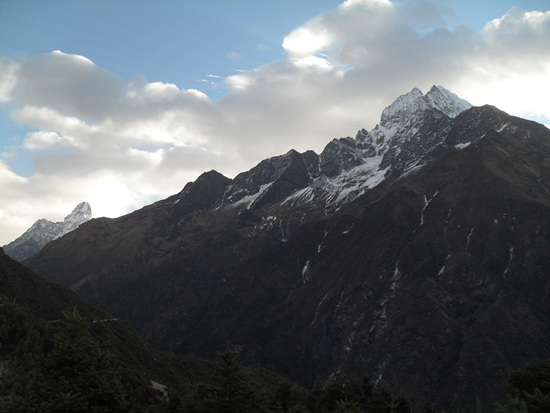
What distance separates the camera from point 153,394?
85.9m

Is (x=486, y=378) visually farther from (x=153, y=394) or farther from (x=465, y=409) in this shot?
(x=153, y=394)

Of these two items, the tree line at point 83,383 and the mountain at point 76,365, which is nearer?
the tree line at point 83,383

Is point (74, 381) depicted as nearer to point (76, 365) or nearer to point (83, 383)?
point (83, 383)

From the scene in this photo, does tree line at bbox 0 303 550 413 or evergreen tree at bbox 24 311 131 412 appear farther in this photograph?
tree line at bbox 0 303 550 413

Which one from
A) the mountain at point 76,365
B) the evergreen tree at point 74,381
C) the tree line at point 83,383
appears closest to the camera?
the evergreen tree at point 74,381

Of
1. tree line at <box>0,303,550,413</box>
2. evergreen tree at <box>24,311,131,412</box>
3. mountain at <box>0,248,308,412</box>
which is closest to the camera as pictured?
evergreen tree at <box>24,311,131,412</box>

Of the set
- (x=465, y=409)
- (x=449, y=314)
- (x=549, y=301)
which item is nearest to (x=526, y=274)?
(x=549, y=301)

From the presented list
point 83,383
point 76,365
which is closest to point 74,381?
point 83,383

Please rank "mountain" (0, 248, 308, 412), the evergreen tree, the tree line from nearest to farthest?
the evergreen tree
the tree line
"mountain" (0, 248, 308, 412)

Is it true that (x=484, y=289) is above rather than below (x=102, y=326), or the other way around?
below

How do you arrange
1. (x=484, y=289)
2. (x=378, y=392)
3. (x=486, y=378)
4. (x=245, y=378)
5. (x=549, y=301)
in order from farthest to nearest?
(x=484, y=289)
(x=549, y=301)
(x=486, y=378)
(x=378, y=392)
(x=245, y=378)

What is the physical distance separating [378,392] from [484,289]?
134 m

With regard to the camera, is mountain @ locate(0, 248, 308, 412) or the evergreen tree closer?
the evergreen tree

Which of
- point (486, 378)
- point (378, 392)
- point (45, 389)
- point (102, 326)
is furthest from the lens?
point (486, 378)
